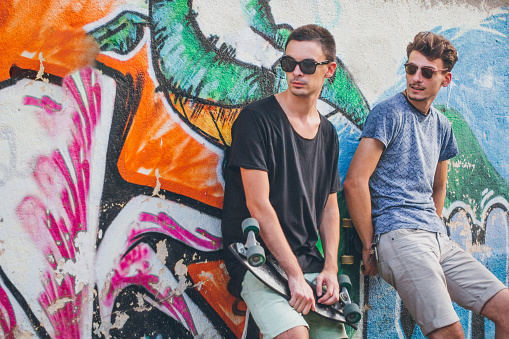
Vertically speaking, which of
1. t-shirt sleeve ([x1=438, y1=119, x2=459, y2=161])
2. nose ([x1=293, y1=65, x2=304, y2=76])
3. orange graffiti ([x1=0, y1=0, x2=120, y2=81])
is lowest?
t-shirt sleeve ([x1=438, y1=119, x2=459, y2=161])

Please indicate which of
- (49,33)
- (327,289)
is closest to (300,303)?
(327,289)

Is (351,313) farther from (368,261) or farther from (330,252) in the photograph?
(368,261)

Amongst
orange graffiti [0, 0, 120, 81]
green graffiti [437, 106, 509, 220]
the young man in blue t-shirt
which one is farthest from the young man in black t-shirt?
green graffiti [437, 106, 509, 220]

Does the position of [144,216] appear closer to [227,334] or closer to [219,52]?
[227,334]

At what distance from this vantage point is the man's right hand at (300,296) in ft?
7.60

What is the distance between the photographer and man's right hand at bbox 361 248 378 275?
3.12 m

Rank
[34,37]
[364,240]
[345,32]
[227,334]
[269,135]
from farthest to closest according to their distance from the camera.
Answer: [345,32]
[364,240]
[227,334]
[269,135]
[34,37]

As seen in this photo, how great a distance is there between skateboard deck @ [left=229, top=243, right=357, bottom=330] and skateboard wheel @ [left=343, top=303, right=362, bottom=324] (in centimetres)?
6

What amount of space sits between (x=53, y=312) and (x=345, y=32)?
8.88 feet

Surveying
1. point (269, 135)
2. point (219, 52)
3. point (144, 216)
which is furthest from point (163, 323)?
point (219, 52)

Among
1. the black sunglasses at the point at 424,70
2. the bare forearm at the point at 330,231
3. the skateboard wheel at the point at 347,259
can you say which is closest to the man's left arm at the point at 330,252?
the bare forearm at the point at 330,231

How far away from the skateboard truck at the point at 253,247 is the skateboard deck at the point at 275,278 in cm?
4

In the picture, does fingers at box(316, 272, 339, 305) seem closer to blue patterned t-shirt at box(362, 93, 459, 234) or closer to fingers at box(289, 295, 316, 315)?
fingers at box(289, 295, 316, 315)

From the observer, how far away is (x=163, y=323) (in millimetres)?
2686
